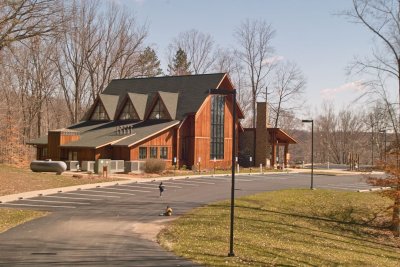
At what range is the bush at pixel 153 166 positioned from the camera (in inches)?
1642

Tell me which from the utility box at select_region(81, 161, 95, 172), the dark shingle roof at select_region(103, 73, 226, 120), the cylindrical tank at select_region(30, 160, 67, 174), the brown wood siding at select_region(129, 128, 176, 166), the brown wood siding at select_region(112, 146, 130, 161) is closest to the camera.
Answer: the cylindrical tank at select_region(30, 160, 67, 174)

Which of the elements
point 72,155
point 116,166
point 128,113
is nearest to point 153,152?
point 116,166

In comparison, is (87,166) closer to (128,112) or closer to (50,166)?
(50,166)

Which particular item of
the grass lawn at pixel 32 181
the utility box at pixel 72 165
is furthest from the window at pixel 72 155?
the grass lawn at pixel 32 181

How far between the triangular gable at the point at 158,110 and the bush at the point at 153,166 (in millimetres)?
7954

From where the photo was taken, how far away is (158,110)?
162 ft

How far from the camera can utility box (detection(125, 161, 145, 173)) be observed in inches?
1651

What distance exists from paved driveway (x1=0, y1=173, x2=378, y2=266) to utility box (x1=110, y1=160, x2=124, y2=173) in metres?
7.98

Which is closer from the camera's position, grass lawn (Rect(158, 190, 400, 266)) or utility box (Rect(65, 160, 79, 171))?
grass lawn (Rect(158, 190, 400, 266))

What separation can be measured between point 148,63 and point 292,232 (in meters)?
67.9

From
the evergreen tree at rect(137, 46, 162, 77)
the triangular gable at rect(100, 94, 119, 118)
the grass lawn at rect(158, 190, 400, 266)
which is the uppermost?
the evergreen tree at rect(137, 46, 162, 77)

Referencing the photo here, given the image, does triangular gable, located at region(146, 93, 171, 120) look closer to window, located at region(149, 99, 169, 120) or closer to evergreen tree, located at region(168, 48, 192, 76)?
window, located at region(149, 99, 169, 120)

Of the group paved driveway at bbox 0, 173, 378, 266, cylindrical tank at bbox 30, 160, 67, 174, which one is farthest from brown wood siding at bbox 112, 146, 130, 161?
paved driveway at bbox 0, 173, 378, 266

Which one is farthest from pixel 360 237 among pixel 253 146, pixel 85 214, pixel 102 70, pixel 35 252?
pixel 102 70
